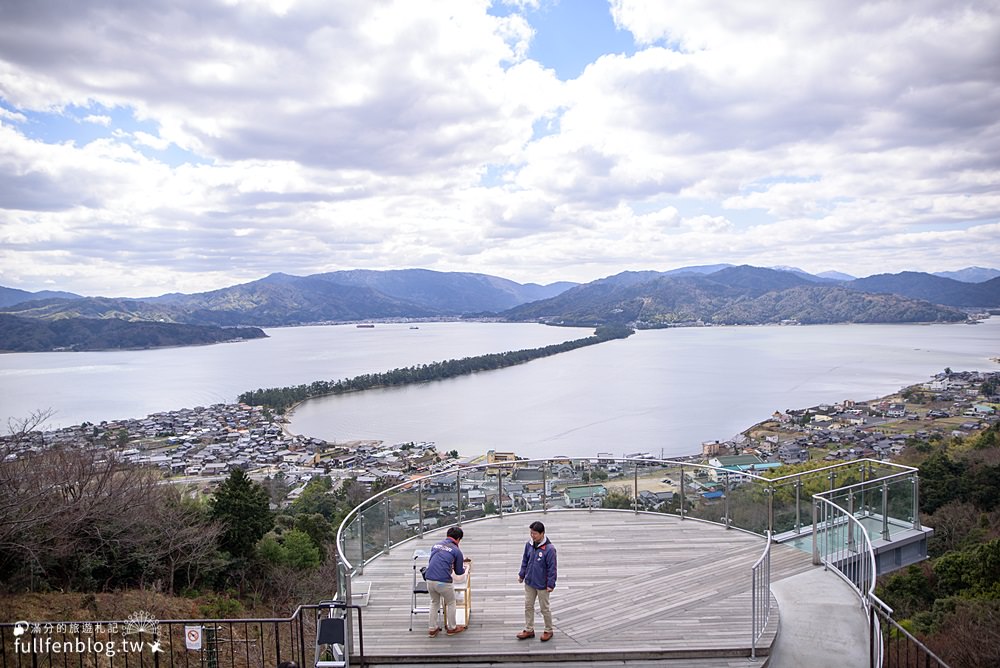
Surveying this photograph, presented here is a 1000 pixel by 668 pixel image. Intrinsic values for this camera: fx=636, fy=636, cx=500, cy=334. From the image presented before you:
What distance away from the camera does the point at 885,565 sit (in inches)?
327

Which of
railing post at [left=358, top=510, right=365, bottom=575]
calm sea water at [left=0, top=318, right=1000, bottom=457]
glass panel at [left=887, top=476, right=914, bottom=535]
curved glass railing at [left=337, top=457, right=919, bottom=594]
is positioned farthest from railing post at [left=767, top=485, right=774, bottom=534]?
calm sea water at [left=0, top=318, right=1000, bottom=457]

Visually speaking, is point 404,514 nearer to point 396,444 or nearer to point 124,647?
point 124,647

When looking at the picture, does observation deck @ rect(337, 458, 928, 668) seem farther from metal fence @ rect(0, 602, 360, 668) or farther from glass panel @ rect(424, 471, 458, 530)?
metal fence @ rect(0, 602, 360, 668)

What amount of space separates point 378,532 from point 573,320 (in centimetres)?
18111

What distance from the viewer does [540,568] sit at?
5.26m

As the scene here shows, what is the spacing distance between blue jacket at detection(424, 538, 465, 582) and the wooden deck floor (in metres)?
0.54

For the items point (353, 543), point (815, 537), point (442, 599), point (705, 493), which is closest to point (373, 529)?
point (353, 543)

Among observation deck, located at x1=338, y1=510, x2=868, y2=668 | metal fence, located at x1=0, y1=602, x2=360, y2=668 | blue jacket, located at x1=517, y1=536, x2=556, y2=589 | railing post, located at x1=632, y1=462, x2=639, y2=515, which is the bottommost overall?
metal fence, located at x1=0, y1=602, x2=360, y2=668

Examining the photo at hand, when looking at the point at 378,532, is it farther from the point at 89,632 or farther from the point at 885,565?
the point at 885,565

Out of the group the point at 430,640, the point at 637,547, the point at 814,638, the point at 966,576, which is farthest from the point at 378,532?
the point at 966,576

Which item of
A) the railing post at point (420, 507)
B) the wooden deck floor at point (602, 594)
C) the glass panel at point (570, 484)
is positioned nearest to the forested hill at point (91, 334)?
the railing post at point (420, 507)

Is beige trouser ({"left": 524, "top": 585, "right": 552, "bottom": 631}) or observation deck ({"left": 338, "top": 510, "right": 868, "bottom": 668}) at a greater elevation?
beige trouser ({"left": 524, "top": 585, "right": 552, "bottom": 631})

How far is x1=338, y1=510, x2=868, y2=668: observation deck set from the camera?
5.05m

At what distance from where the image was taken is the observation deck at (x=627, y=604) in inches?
199
